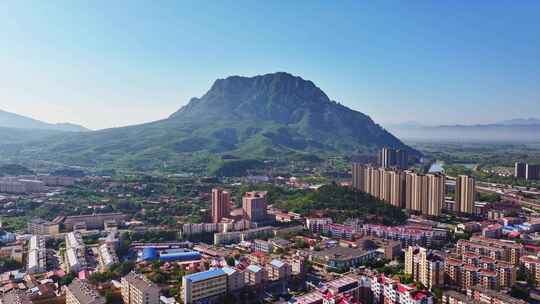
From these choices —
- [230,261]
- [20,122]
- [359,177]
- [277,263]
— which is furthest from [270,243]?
[20,122]

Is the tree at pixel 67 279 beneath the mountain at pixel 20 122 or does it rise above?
beneath

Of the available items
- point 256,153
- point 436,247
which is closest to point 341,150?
point 256,153

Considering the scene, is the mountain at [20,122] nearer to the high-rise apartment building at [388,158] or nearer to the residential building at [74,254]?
the high-rise apartment building at [388,158]

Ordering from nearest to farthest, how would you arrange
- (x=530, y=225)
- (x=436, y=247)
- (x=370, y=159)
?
(x=436, y=247) → (x=530, y=225) → (x=370, y=159)

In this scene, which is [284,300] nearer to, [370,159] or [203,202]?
[203,202]

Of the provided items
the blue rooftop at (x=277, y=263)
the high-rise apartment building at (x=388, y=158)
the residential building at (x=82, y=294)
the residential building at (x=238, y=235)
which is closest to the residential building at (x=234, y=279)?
the blue rooftop at (x=277, y=263)

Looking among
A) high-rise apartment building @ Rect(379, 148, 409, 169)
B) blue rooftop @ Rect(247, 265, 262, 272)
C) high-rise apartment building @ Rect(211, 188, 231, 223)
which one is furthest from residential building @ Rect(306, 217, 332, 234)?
high-rise apartment building @ Rect(379, 148, 409, 169)

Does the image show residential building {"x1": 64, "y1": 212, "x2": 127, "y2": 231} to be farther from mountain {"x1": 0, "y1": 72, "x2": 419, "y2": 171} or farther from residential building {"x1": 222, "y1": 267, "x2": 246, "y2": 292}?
mountain {"x1": 0, "y1": 72, "x2": 419, "y2": 171}
